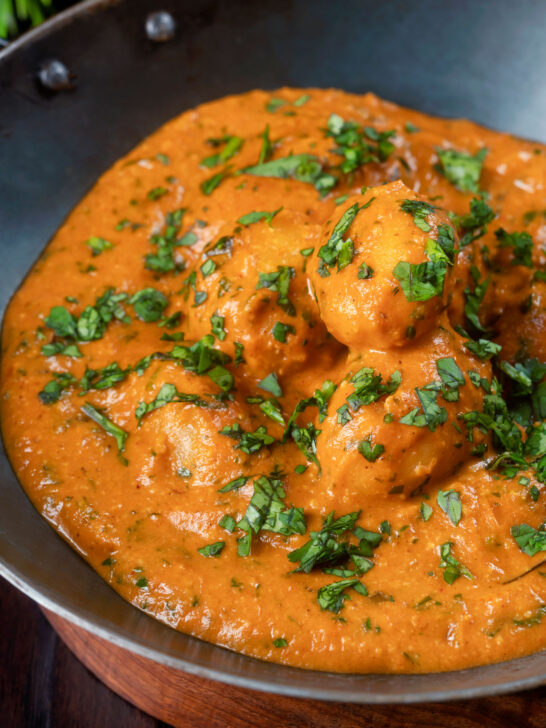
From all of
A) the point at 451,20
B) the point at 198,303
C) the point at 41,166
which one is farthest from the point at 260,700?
the point at 451,20

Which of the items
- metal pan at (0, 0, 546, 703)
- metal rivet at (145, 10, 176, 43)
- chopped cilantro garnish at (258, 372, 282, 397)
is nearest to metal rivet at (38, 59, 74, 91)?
metal pan at (0, 0, 546, 703)

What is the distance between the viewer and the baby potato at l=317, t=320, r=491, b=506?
2.50 meters

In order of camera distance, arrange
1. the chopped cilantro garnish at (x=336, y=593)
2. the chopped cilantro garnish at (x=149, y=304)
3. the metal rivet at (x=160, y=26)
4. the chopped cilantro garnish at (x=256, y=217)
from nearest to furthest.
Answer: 1. the chopped cilantro garnish at (x=336, y=593)
2. the chopped cilantro garnish at (x=256, y=217)
3. the chopped cilantro garnish at (x=149, y=304)
4. the metal rivet at (x=160, y=26)

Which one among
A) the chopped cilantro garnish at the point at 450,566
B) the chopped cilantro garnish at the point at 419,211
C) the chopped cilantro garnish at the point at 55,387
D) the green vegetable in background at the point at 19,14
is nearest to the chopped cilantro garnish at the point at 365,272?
the chopped cilantro garnish at the point at 419,211

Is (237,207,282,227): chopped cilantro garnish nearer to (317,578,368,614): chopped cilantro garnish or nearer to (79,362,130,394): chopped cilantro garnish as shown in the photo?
(79,362,130,394): chopped cilantro garnish

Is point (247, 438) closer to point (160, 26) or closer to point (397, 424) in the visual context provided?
point (397, 424)

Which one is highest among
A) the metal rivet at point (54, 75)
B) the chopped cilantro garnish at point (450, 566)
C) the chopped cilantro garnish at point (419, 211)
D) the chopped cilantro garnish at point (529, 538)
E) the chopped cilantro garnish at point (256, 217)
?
the metal rivet at point (54, 75)

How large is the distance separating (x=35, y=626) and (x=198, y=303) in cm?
149

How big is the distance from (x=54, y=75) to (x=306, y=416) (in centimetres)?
202

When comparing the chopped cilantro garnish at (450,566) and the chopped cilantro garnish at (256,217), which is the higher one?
the chopped cilantro garnish at (256,217)

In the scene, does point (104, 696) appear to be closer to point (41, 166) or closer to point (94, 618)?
point (94, 618)

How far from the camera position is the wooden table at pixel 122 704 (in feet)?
7.93

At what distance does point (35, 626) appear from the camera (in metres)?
3.14

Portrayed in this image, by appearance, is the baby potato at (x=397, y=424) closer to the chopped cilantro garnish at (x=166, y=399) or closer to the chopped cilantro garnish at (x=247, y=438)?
the chopped cilantro garnish at (x=247, y=438)
